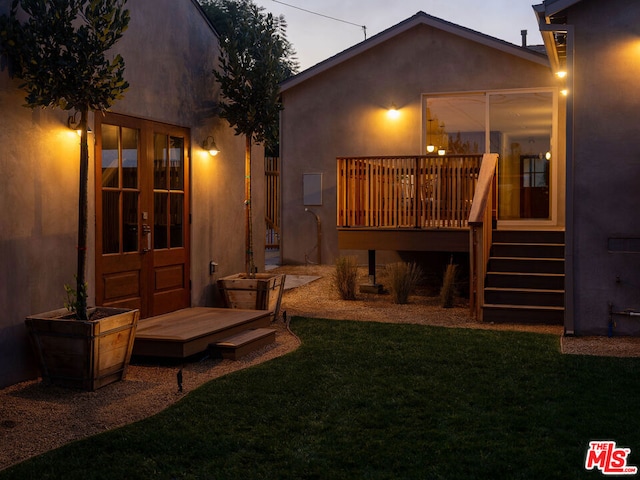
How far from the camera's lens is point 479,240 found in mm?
8328

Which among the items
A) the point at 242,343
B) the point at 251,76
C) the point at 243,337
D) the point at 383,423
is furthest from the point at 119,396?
the point at 251,76

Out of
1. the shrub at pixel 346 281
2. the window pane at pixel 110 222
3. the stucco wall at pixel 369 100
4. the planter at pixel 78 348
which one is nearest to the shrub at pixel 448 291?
the shrub at pixel 346 281

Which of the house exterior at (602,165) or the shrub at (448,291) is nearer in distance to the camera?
the house exterior at (602,165)

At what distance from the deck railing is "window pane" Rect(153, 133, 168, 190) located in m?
3.26

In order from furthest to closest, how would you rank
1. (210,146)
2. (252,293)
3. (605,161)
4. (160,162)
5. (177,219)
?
(210,146) < (252,293) < (177,219) < (160,162) < (605,161)

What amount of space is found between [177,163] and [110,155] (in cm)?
124

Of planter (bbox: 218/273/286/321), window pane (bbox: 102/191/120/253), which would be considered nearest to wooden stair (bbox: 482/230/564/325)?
planter (bbox: 218/273/286/321)

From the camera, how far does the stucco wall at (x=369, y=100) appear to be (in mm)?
12523

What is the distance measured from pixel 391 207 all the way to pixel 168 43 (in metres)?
4.07

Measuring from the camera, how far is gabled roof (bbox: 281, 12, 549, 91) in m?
12.1

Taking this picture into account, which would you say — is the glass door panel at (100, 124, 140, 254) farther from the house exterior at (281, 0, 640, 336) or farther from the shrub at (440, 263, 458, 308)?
the shrub at (440, 263, 458, 308)

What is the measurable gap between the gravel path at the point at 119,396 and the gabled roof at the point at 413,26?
563 centimetres

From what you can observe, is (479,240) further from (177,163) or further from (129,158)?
(129,158)

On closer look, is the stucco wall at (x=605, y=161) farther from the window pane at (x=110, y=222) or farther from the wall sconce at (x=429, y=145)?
the wall sconce at (x=429, y=145)
